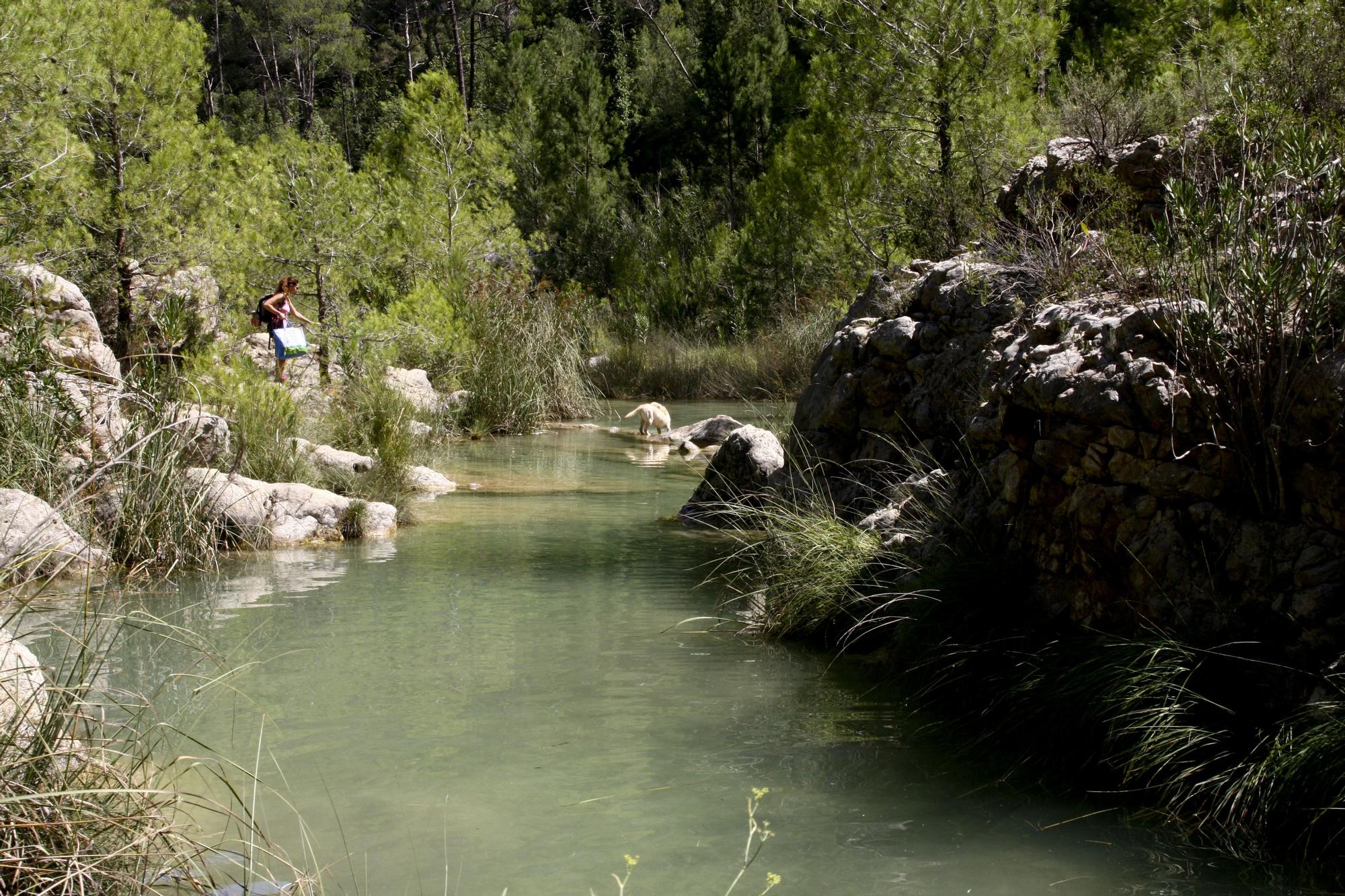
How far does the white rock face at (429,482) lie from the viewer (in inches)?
440

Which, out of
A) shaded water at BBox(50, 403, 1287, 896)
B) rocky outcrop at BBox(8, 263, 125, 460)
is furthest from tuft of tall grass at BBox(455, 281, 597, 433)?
shaded water at BBox(50, 403, 1287, 896)

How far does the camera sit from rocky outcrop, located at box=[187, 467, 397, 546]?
27.1 ft

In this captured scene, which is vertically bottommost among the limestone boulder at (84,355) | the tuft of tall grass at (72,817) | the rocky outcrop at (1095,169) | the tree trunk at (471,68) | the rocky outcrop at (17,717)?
the tuft of tall grass at (72,817)

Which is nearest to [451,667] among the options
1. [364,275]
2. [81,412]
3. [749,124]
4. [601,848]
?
[601,848]

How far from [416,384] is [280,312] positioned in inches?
87.9

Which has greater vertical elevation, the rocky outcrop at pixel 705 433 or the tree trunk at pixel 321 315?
the tree trunk at pixel 321 315

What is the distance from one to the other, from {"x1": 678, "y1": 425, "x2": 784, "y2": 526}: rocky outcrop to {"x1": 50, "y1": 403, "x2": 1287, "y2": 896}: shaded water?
1437 mm

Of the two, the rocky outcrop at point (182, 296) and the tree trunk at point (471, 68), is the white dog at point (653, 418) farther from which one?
the tree trunk at point (471, 68)

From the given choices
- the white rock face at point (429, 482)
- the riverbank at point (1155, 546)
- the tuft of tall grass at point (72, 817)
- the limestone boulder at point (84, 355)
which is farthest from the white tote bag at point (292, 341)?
the tuft of tall grass at point (72, 817)

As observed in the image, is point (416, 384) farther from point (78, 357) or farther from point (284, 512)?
point (284, 512)

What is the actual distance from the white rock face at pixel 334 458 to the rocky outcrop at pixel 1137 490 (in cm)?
545

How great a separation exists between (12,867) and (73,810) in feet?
0.58

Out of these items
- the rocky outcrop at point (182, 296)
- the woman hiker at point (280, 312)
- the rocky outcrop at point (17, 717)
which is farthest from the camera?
the woman hiker at point (280, 312)

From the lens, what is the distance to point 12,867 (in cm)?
272
